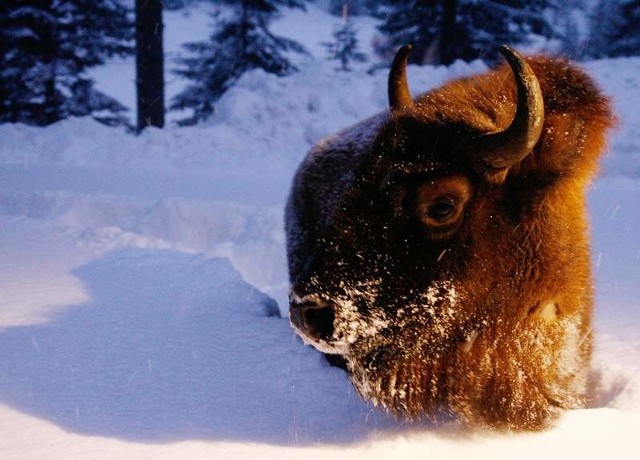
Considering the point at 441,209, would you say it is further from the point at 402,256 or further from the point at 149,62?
the point at 149,62

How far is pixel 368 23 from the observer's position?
41.1m

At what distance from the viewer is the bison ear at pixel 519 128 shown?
212 cm

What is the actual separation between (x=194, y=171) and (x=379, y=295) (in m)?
8.38

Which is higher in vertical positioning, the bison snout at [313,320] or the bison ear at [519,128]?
the bison ear at [519,128]

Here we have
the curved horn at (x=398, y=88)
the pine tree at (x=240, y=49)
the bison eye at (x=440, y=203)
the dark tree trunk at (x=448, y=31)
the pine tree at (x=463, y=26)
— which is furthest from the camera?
the pine tree at (x=240, y=49)

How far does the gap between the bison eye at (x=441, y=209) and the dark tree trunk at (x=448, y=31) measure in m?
15.9

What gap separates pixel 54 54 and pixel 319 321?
18920 millimetres

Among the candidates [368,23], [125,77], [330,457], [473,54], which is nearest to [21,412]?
[330,457]

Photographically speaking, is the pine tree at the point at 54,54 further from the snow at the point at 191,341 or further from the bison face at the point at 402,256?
the bison face at the point at 402,256

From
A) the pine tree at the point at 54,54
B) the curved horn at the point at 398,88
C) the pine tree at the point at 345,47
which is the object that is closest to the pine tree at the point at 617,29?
the pine tree at the point at 345,47

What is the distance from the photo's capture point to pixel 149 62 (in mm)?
14273

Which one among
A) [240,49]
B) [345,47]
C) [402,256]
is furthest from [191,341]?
[345,47]

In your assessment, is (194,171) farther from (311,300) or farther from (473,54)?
(473,54)

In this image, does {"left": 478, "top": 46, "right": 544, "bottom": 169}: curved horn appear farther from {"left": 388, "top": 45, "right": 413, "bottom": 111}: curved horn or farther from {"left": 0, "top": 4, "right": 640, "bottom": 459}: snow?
{"left": 0, "top": 4, "right": 640, "bottom": 459}: snow
